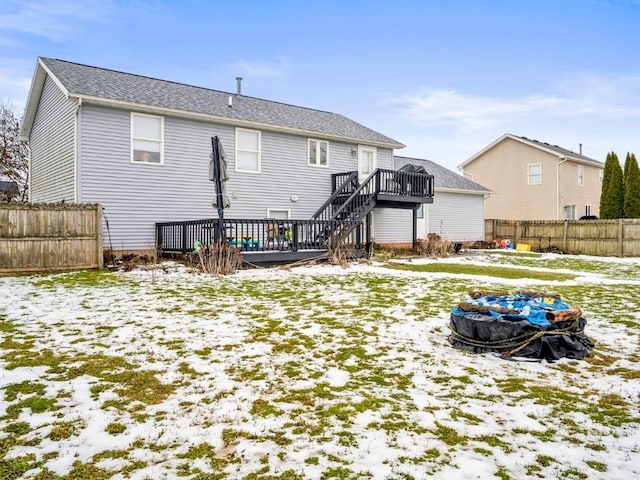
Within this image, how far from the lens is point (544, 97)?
2661 cm

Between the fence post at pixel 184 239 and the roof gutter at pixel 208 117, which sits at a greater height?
the roof gutter at pixel 208 117

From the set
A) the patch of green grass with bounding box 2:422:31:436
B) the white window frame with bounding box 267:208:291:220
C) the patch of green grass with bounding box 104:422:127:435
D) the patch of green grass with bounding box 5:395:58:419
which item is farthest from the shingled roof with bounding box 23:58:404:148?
the patch of green grass with bounding box 104:422:127:435

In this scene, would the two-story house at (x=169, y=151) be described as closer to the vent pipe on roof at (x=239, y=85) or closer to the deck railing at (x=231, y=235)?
the deck railing at (x=231, y=235)

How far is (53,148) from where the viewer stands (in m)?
13.9

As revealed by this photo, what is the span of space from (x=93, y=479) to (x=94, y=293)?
19.2 ft

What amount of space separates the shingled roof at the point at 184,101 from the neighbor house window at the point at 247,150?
0.42 m

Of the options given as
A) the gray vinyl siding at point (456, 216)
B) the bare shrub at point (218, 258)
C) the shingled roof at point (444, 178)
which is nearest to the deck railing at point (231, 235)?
the bare shrub at point (218, 258)

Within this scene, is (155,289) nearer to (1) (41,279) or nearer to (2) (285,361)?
(1) (41,279)

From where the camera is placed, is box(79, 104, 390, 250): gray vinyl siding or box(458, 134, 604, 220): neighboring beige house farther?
box(458, 134, 604, 220): neighboring beige house

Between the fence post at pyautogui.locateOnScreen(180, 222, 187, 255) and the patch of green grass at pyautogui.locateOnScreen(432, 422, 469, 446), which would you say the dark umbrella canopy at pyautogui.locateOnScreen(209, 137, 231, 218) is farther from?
the patch of green grass at pyautogui.locateOnScreen(432, 422, 469, 446)

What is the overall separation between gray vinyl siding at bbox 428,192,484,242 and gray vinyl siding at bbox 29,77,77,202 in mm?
15118

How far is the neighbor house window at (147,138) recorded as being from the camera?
12573mm

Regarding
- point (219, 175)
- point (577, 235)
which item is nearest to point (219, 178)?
point (219, 175)

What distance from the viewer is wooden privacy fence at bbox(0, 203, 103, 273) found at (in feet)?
31.8
